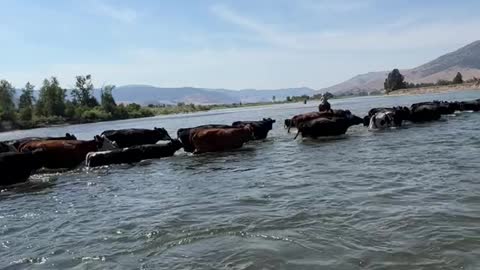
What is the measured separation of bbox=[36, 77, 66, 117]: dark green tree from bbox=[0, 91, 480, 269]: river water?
109270 mm

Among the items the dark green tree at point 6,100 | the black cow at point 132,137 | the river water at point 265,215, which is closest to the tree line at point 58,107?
the dark green tree at point 6,100

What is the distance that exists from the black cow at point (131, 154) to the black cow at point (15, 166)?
9.16 feet

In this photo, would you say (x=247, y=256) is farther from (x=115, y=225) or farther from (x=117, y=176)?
(x=117, y=176)

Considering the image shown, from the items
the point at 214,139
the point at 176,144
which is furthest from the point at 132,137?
the point at 214,139

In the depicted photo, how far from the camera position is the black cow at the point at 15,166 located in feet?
60.0

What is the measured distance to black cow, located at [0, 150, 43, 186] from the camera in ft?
60.0

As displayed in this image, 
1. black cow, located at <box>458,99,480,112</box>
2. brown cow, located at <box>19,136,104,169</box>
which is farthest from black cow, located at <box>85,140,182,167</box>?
black cow, located at <box>458,99,480,112</box>

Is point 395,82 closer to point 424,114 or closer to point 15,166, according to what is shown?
point 424,114

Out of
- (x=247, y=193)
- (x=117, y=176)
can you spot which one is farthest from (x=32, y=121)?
(x=247, y=193)

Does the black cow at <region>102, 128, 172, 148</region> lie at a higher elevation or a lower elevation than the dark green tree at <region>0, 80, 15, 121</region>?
lower

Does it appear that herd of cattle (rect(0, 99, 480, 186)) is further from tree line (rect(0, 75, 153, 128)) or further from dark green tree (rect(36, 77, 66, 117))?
dark green tree (rect(36, 77, 66, 117))

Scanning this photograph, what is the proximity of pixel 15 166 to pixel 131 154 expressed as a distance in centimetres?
513

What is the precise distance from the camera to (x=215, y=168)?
60.0 feet

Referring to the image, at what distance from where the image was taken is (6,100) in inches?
4857
